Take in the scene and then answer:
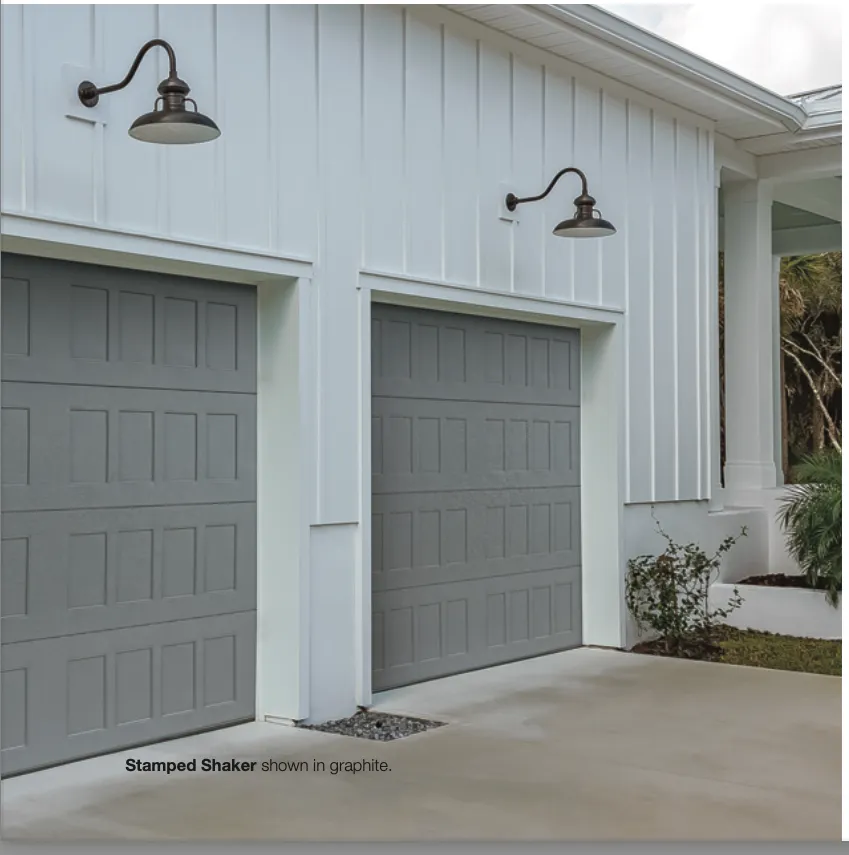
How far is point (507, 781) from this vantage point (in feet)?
15.7

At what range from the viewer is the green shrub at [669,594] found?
318 inches

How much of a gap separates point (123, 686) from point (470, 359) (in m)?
3.05

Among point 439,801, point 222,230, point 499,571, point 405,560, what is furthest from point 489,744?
point 222,230

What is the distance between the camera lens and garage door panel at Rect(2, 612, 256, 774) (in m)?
4.79

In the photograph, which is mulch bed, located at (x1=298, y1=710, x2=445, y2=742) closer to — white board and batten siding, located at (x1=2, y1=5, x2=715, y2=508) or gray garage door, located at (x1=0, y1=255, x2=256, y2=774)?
gray garage door, located at (x1=0, y1=255, x2=256, y2=774)

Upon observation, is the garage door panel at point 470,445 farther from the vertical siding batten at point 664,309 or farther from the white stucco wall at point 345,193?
the vertical siding batten at point 664,309

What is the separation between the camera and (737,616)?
892 centimetres

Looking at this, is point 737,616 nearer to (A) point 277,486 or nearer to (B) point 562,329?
(B) point 562,329

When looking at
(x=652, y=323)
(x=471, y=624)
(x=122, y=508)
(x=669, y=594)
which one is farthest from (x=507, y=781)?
(x=652, y=323)

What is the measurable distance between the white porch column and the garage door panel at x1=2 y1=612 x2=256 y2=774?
19.4 feet

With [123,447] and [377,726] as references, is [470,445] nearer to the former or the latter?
[377,726]

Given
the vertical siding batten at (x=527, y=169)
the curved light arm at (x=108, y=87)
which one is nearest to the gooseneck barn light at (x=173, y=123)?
the curved light arm at (x=108, y=87)

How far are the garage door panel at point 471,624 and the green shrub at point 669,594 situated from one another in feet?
1.44

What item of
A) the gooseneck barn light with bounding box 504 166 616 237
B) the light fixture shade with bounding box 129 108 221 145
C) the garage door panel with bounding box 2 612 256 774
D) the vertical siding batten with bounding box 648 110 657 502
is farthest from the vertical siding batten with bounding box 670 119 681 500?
the light fixture shade with bounding box 129 108 221 145
